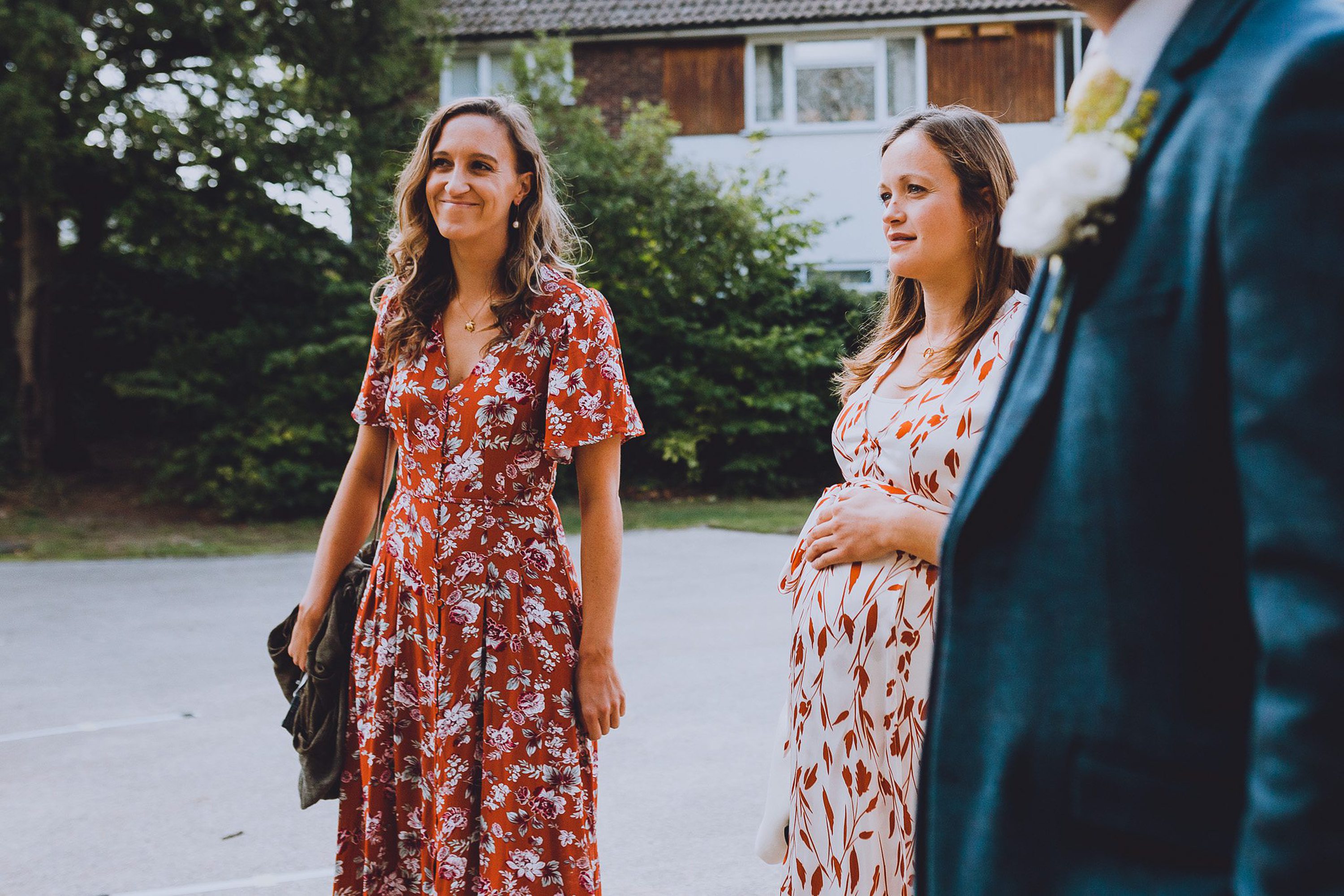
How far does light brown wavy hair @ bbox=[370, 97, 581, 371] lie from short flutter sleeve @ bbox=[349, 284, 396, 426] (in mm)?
A: 18

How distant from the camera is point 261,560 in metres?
11.0

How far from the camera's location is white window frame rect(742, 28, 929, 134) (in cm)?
1864

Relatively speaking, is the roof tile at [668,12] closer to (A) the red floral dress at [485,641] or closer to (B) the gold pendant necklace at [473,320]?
(B) the gold pendant necklace at [473,320]

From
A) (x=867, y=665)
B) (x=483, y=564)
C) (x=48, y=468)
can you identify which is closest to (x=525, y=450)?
(x=483, y=564)

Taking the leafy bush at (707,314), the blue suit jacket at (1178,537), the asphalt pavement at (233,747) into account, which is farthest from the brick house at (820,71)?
the blue suit jacket at (1178,537)

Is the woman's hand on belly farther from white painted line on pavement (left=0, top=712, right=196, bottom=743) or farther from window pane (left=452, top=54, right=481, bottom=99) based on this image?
window pane (left=452, top=54, right=481, bottom=99)

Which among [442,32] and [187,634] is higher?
[442,32]

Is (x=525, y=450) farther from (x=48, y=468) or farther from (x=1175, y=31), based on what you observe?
(x=48, y=468)

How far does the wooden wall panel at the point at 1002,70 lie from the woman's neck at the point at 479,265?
1694cm

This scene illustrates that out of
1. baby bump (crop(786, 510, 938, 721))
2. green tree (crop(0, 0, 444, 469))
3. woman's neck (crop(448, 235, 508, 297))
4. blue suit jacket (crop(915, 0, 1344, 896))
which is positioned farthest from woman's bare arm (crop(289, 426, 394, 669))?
green tree (crop(0, 0, 444, 469))

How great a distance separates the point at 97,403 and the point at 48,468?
1.32 m

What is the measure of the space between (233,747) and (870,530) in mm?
4061

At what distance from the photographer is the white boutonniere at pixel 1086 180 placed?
98 centimetres

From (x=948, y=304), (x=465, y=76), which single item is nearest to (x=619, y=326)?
(x=465, y=76)
